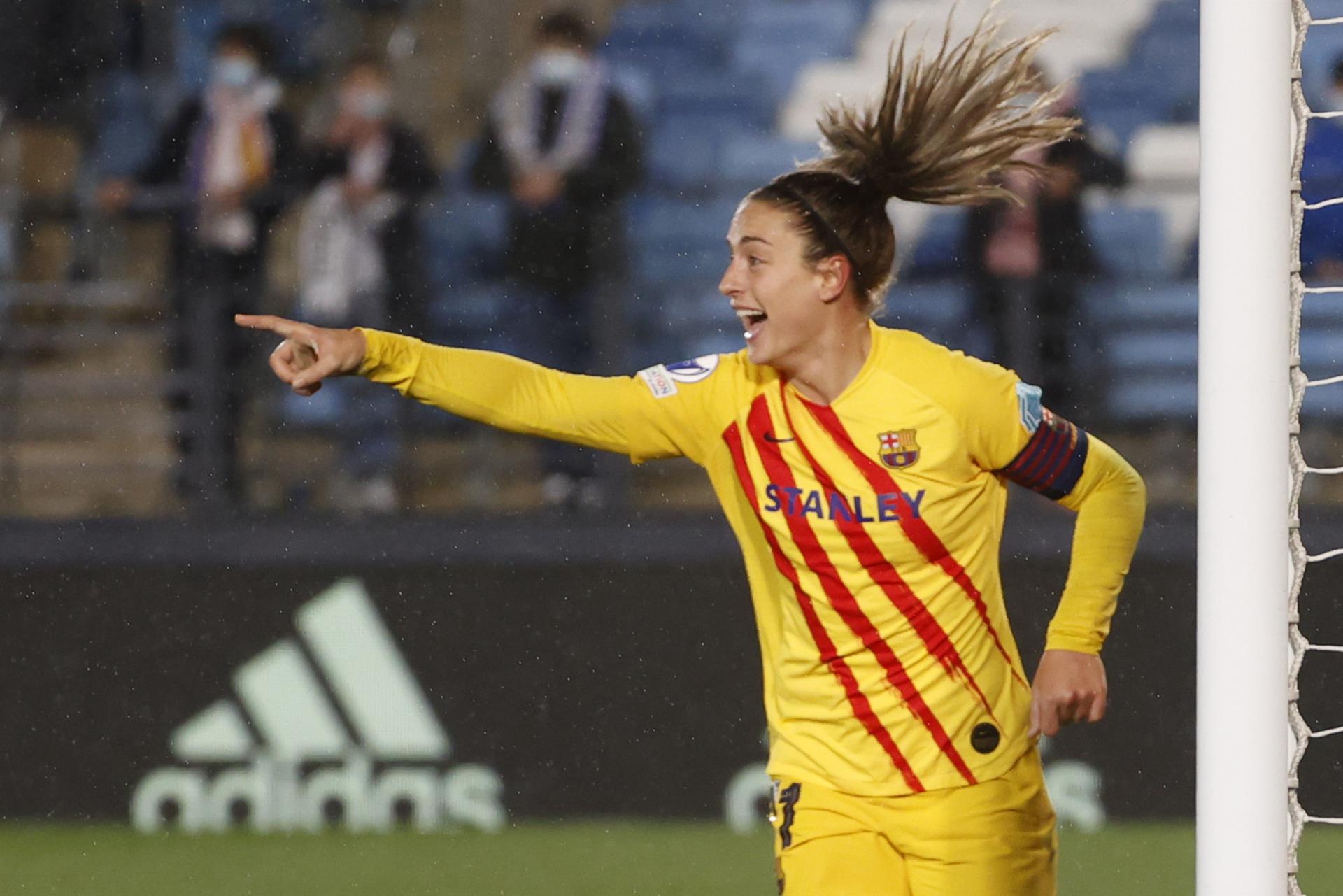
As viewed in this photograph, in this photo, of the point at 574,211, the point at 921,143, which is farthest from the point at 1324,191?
the point at 921,143

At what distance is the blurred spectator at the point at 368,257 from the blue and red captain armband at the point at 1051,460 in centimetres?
433

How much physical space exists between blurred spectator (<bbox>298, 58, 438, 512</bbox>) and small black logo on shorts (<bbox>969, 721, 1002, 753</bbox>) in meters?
4.36

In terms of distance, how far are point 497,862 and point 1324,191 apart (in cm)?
370

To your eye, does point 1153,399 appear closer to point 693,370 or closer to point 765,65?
point 765,65

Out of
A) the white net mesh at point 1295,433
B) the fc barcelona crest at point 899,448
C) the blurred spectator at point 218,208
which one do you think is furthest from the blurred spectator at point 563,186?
the white net mesh at point 1295,433

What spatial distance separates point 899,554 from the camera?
363 cm

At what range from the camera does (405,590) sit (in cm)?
723

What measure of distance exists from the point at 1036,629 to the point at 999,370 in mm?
3610

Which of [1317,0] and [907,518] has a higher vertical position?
[1317,0]

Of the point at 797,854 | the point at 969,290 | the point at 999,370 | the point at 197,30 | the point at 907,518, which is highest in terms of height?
the point at 197,30

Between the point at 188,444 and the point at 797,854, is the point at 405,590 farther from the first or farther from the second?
the point at 797,854

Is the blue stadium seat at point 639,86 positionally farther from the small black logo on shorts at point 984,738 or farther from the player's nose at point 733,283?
the small black logo on shorts at point 984,738

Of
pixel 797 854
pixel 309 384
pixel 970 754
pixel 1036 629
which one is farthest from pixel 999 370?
pixel 1036 629

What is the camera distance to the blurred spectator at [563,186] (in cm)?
764
